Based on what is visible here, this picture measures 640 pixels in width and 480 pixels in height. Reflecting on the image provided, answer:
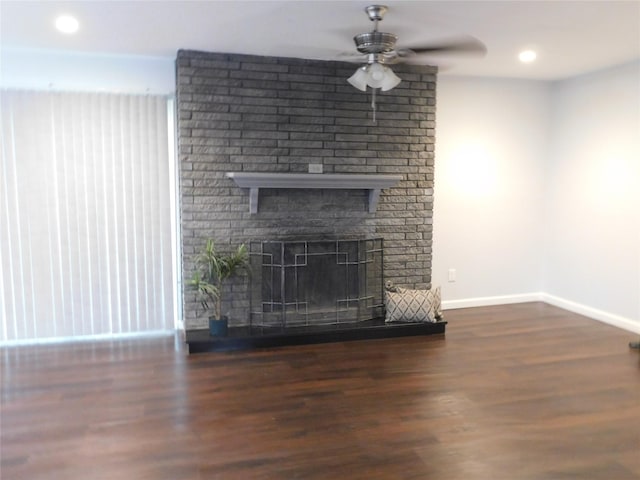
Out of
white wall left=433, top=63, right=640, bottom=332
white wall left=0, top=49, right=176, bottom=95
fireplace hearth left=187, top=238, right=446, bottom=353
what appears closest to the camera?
white wall left=0, top=49, right=176, bottom=95

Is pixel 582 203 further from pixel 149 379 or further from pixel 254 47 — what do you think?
pixel 149 379

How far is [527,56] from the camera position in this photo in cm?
419

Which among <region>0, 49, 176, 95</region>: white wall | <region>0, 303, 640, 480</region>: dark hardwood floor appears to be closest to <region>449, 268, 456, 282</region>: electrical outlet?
<region>0, 303, 640, 480</region>: dark hardwood floor

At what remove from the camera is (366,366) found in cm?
359

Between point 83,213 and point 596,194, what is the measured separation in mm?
4572

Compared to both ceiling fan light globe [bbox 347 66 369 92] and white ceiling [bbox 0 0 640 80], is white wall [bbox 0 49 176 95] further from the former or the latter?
ceiling fan light globe [bbox 347 66 369 92]

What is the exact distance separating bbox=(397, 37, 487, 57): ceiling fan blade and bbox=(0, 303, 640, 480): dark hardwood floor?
208cm

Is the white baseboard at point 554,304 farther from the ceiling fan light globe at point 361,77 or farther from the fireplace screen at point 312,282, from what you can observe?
the ceiling fan light globe at point 361,77

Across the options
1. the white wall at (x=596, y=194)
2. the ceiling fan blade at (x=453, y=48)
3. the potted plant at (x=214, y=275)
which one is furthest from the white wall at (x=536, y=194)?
the potted plant at (x=214, y=275)

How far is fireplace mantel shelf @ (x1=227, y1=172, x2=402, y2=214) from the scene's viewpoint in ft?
13.1

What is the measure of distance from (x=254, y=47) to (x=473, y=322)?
303 cm

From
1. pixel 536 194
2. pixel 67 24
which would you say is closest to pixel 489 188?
pixel 536 194

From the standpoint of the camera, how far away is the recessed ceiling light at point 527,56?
4062 millimetres

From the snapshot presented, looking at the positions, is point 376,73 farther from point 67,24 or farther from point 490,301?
point 490,301
